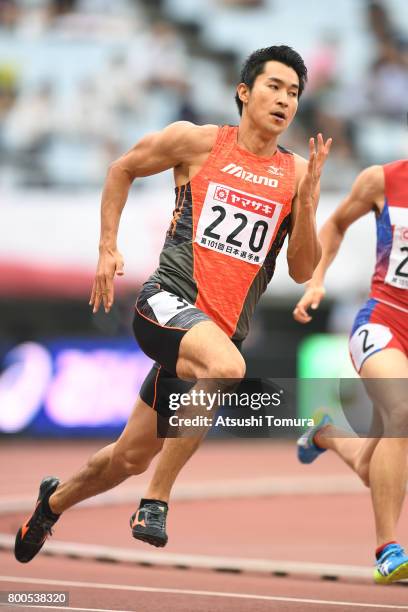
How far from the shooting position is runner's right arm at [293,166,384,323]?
6.90 m

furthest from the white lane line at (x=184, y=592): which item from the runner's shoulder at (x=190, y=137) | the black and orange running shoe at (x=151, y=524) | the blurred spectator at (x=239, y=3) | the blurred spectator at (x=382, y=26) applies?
the blurred spectator at (x=239, y=3)

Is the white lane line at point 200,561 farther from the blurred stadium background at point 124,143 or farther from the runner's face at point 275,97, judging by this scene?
the blurred stadium background at point 124,143

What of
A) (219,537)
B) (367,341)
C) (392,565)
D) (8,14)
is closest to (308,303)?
(367,341)

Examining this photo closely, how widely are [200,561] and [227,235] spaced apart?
254cm

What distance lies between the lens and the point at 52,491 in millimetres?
6957

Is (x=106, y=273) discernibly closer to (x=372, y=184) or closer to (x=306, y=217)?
(x=306, y=217)

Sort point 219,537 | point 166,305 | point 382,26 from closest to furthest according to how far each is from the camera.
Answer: point 166,305 < point 219,537 < point 382,26

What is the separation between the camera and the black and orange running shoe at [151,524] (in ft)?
19.2

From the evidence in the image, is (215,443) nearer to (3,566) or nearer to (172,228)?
(3,566)

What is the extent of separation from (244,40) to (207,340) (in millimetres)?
15491

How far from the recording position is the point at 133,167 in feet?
21.2

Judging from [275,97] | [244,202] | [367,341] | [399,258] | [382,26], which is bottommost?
[367,341]

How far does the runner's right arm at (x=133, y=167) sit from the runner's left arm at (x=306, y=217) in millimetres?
614

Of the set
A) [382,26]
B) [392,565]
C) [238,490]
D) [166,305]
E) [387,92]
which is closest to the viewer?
[392,565]
